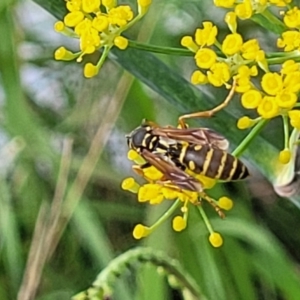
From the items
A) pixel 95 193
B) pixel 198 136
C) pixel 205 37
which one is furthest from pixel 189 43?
pixel 95 193

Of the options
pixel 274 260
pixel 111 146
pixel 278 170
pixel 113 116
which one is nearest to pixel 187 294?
pixel 278 170

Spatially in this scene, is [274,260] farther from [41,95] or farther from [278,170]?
[41,95]

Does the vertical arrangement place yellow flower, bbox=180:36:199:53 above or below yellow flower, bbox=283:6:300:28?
below

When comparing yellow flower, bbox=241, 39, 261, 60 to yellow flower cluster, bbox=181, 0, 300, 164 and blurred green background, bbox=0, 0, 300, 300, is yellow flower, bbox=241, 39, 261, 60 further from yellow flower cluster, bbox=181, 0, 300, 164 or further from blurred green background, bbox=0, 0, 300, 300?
blurred green background, bbox=0, 0, 300, 300

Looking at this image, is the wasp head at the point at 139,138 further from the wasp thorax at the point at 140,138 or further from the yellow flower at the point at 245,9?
the yellow flower at the point at 245,9

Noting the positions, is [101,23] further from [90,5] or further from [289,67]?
[289,67]

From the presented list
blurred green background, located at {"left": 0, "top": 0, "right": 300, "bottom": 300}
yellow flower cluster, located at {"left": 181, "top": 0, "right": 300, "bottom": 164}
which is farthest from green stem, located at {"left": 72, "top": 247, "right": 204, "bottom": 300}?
blurred green background, located at {"left": 0, "top": 0, "right": 300, "bottom": 300}

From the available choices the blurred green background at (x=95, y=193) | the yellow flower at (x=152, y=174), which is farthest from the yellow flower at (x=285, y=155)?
the blurred green background at (x=95, y=193)
